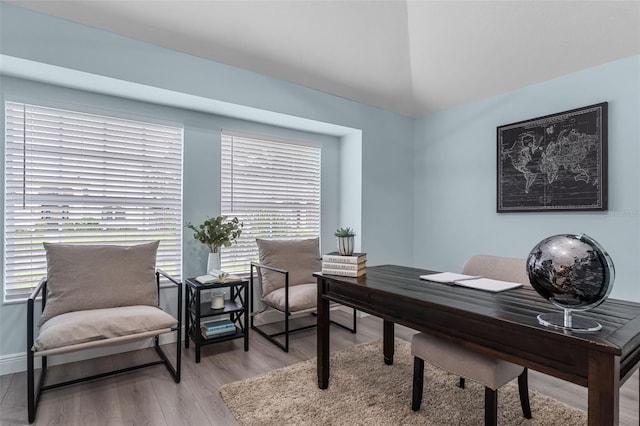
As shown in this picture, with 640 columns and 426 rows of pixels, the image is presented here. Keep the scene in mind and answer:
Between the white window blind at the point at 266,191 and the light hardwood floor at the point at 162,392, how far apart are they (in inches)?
41.8

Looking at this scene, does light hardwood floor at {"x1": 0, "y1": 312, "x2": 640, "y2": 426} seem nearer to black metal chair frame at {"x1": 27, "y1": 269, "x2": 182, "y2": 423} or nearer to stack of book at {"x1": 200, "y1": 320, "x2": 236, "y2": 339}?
black metal chair frame at {"x1": 27, "y1": 269, "x2": 182, "y2": 423}

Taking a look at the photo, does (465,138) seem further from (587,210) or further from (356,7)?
(356,7)

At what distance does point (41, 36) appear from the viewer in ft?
7.14

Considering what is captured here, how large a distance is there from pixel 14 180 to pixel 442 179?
3942 millimetres

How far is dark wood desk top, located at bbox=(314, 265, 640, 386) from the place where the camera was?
1027mm

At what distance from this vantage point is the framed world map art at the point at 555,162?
2.62 meters

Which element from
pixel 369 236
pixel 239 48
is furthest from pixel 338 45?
pixel 369 236

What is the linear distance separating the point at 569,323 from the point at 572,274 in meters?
0.19

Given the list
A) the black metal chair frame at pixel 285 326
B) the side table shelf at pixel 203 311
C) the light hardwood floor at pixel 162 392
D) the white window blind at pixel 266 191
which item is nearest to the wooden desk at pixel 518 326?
the black metal chair frame at pixel 285 326

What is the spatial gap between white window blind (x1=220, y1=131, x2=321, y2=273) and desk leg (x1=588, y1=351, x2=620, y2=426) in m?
2.96

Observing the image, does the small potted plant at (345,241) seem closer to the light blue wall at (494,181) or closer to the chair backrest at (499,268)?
the chair backrest at (499,268)

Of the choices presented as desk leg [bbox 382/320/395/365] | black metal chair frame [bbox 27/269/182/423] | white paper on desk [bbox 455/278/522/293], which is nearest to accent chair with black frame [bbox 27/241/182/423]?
black metal chair frame [bbox 27/269/182/423]

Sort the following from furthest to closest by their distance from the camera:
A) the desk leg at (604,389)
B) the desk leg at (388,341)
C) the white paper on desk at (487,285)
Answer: the desk leg at (388,341) → the white paper on desk at (487,285) → the desk leg at (604,389)

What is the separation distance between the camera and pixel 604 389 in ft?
3.12
